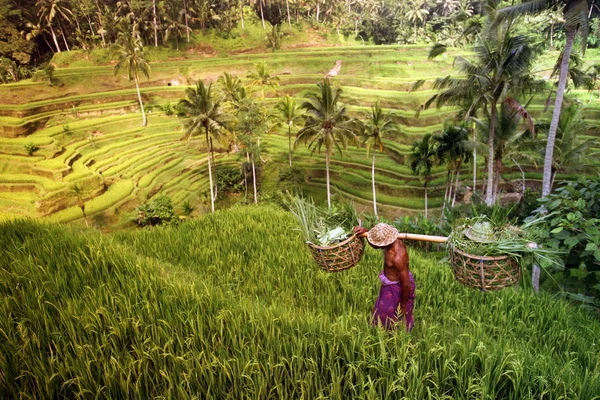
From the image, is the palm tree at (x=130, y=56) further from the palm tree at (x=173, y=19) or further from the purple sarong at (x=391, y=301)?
the purple sarong at (x=391, y=301)

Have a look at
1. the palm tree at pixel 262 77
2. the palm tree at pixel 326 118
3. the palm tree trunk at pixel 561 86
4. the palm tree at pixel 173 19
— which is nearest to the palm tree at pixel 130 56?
the palm tree at pixel 173 19

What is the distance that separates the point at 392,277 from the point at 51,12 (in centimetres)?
2062

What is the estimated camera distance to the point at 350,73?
21.4 m

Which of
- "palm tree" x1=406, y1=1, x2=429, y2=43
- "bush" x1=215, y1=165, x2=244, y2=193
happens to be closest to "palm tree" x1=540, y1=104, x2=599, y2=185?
"bush" x1=215, y1=165, x2=244, y2=193

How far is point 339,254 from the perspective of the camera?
1.83 m

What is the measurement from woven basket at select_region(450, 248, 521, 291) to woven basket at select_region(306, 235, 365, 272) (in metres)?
0.51

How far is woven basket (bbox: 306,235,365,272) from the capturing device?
71.7 inches

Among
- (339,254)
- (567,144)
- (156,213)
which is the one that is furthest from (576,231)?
(156,213)

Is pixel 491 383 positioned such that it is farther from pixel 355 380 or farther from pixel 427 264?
pixel 427 264

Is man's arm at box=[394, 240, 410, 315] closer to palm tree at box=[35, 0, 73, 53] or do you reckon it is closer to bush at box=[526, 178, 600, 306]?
bush at box=[526, 178, 600, 306]

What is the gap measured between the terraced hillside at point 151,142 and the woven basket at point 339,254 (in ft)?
38.1

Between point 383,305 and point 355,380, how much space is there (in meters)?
0.61

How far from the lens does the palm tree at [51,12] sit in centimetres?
1564

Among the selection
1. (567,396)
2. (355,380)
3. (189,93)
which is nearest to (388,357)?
(355,380)
